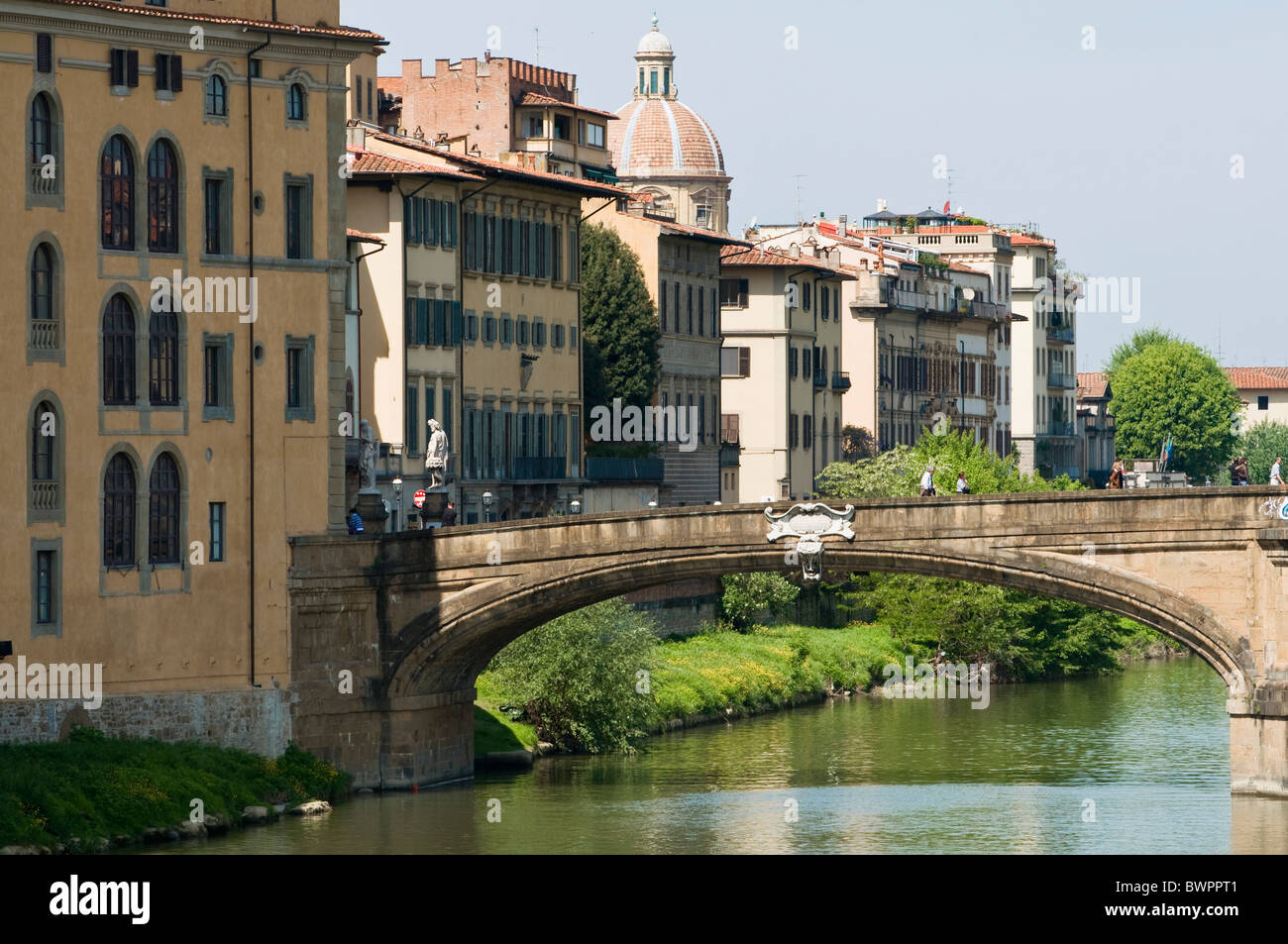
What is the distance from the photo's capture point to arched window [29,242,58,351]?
52344 millimetres

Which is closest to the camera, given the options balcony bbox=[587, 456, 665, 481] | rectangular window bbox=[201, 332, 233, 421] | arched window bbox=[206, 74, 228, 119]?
arched window bbox=[206, 74, 228, 119]

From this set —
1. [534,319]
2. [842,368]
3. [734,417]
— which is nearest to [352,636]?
[534,319]

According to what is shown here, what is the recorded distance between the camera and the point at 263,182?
182 feet

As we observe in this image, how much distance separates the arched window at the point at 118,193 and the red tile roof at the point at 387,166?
59.6ft

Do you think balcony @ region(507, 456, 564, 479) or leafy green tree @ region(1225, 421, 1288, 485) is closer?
balcony @ region(507, 456, 564, 479)

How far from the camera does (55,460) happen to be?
52.8 m

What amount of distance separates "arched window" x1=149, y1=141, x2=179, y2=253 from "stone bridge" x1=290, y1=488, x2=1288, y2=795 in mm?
6047

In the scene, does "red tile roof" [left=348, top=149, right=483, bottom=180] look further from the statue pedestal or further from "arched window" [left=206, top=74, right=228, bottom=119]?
"arched window" [left=206, top=74, right=228, bottom=119]

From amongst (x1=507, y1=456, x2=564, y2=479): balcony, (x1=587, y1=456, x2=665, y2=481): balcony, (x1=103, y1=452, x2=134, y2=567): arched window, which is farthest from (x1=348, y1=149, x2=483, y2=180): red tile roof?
(x1=103, y1=452, x2=134, y2=567): arched window

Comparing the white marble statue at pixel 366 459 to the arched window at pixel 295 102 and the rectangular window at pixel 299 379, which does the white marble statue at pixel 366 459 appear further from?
the arched window at pixel 295 102

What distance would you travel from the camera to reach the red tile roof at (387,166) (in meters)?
72.1

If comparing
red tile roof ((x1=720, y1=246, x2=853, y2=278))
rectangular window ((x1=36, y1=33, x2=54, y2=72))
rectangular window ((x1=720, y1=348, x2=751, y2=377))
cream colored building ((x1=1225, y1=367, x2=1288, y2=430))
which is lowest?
rectangular window ((x1=720, y1=348, x2=751, y2=377))

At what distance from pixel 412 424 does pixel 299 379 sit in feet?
59.0
